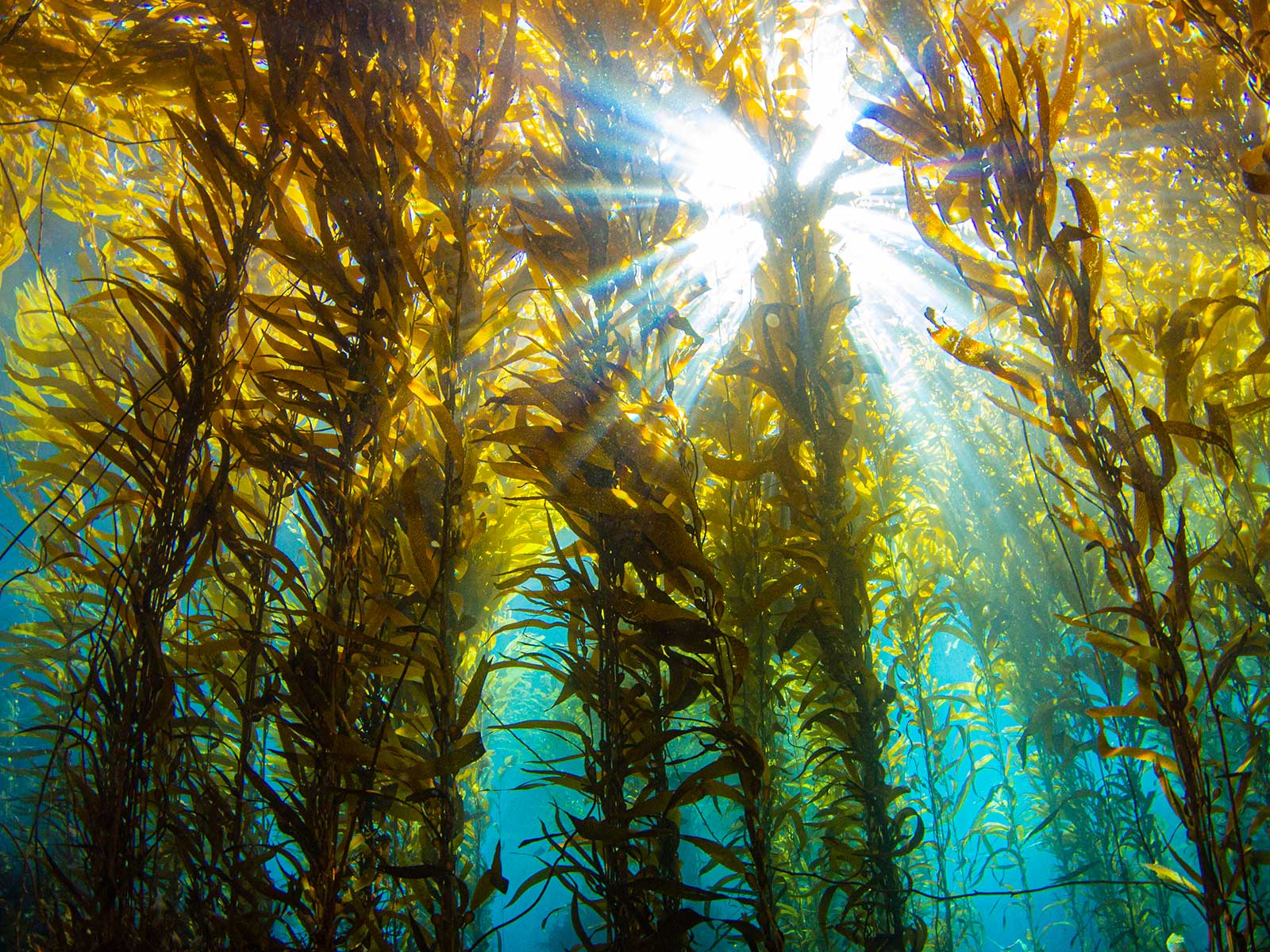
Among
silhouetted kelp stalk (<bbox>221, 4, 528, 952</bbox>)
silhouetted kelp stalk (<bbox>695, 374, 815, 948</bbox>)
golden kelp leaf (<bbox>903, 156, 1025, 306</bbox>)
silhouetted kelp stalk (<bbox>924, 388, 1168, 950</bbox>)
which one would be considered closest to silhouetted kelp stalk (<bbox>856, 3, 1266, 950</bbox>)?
golden kelp leaf (<bbox>903, 156, 1025, 306</bbox>)

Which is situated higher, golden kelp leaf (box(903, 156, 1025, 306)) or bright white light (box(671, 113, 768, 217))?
bright white light (box(671, 113, 768, 217))

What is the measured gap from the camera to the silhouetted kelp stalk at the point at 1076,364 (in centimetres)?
92

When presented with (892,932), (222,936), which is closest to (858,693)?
(892,932)

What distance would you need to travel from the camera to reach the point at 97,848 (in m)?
0.84

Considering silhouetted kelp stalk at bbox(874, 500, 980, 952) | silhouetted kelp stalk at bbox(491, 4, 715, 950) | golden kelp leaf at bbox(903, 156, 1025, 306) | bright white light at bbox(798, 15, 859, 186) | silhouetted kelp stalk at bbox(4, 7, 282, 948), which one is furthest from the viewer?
silhouetted kelp stalk at bbox(874, 500, 980, 952)

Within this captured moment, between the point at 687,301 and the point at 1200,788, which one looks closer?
the point at 1200,788

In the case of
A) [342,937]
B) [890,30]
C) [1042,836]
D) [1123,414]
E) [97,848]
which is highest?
[890,30]

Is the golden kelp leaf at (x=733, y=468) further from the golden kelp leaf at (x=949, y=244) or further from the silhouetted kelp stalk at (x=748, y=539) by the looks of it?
the golden kelp leaf at (x=949, y=244)

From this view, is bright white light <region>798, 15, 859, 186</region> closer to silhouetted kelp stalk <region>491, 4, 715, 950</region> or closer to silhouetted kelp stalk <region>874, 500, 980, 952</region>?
silhouetted kelp stalk <region>491, 4, 715, 950</region>

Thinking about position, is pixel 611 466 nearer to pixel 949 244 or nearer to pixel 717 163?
pixel 949 244

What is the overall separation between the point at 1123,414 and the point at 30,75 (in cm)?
264

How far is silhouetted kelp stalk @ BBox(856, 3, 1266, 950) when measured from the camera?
0.92 metres

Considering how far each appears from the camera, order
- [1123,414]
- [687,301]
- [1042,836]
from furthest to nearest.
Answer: [1042,836] → [687,301] → [1123,414]

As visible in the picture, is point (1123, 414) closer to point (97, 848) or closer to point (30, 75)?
point (97, 848)
